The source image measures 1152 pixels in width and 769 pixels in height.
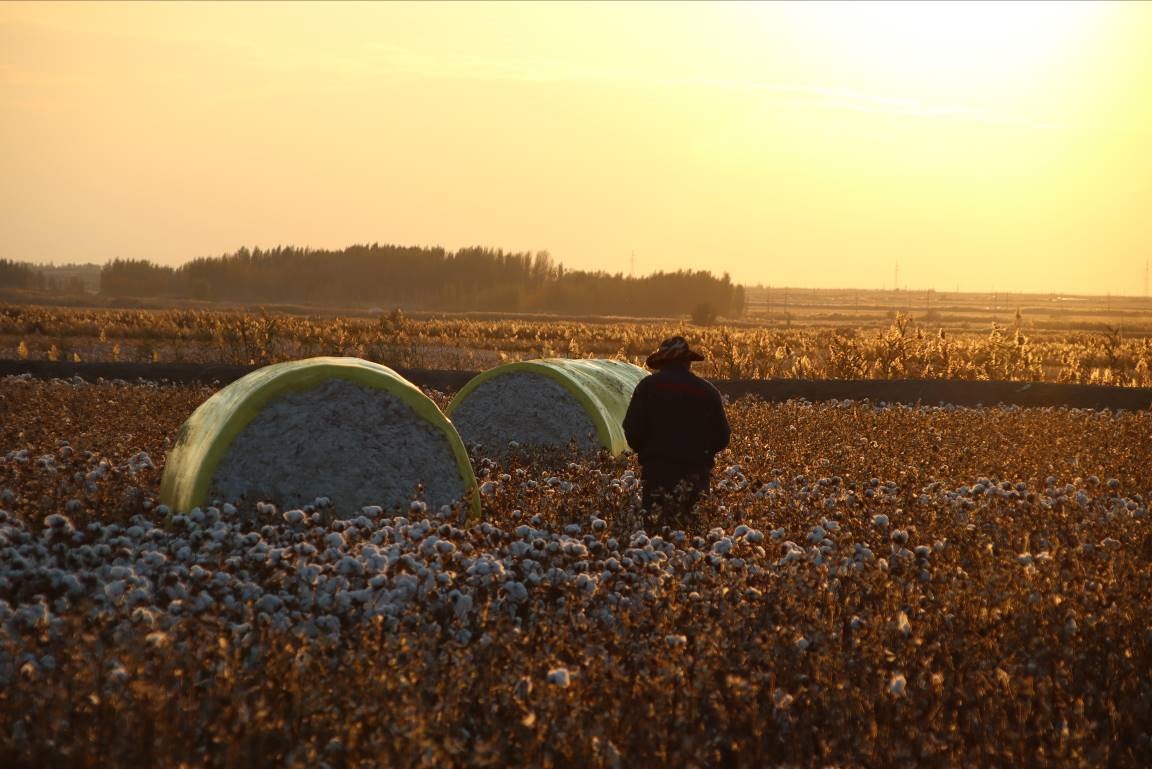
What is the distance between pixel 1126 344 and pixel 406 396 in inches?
1504

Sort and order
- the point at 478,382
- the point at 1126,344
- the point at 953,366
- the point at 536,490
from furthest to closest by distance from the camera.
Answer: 1. the point at 1126,344
2. the point at 953,366
3. the point at 478,382
4. the point at 536,490

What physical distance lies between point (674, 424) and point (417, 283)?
3753 inches

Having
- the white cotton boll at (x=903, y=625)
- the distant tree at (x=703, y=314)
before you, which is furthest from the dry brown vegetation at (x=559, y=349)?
the distant tree at (x=703, y=314)

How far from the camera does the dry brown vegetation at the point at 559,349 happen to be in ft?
100

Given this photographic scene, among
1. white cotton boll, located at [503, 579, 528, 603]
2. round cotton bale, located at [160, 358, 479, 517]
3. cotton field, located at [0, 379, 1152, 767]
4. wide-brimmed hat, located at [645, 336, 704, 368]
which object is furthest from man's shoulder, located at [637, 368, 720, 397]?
white cotton boll, located at [503, 579, 528, 603]

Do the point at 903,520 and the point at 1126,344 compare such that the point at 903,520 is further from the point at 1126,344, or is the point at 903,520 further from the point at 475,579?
the point at 1126,344

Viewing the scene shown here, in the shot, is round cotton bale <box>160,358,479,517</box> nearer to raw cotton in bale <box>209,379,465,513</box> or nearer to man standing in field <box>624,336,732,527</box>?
raw cotton in bale <box>209,379,465,513</box>

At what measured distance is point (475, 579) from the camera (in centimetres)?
723

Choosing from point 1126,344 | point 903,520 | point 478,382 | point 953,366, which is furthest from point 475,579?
point 1126,344

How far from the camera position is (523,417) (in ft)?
48.2

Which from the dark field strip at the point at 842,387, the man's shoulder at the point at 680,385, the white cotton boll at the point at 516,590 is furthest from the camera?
the dark field strip at the point at 842,387

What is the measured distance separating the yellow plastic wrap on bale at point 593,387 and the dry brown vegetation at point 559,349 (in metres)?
14.2

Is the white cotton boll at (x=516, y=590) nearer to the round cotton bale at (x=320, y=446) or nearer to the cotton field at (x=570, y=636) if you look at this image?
the cotton field at (x=570, y=636)

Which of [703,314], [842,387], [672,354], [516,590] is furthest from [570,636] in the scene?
[703,314]
